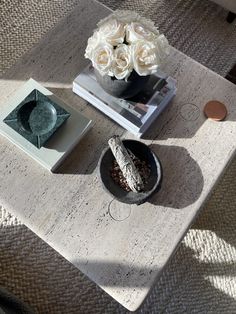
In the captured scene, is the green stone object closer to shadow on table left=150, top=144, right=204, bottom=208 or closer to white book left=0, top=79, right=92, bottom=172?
white book left=0, top=79, right=92, bottom=172

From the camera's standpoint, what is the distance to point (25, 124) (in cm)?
98

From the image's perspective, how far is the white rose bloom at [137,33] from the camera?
2.92 ft

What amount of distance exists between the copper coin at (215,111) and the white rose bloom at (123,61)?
282 mm

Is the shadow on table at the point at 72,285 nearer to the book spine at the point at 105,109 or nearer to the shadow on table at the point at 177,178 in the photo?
the shadow on table at the point at 177,178

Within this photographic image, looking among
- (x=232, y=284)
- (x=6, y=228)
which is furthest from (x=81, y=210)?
(x=232, y=284)

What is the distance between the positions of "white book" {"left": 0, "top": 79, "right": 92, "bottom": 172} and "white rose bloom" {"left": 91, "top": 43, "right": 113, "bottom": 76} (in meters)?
0.16

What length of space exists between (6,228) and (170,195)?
468 millimetres

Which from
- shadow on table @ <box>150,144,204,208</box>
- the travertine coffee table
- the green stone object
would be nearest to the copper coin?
the travertine coffee table

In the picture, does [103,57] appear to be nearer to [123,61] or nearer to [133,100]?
[123,61]

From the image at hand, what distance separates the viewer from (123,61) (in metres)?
0.89

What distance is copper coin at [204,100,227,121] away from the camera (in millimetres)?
1077

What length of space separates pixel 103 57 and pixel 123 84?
0.08 m

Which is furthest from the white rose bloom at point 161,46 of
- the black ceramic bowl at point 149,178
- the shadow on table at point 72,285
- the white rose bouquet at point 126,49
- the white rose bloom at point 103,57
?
the shadow on table at point 72,285

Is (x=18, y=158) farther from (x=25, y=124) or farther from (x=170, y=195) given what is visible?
(x=170, y=195)
